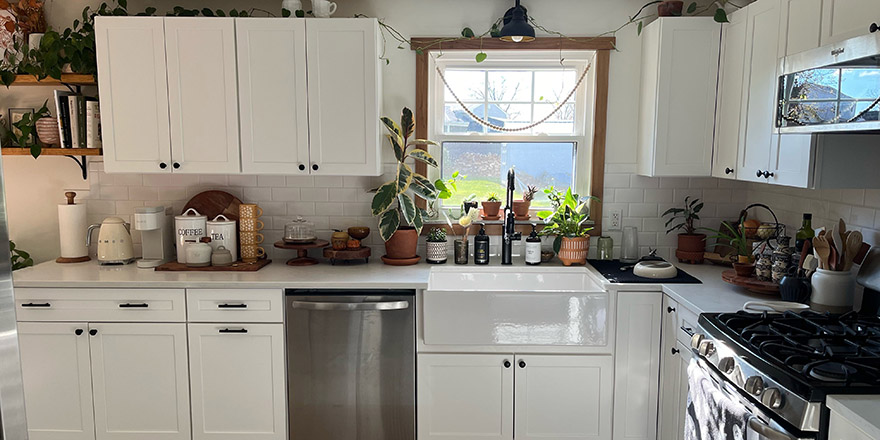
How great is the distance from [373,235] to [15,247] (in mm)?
2018

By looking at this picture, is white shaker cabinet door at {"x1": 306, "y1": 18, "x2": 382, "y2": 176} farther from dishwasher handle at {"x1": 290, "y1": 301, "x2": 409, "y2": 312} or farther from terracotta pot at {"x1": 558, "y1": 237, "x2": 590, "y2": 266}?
terracotta pot at {"x1": 558, "y1": 237, "x2": 590, "y2": 266}

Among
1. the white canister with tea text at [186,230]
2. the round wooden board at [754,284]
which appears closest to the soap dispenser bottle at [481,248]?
the round wooden board at [754,284]

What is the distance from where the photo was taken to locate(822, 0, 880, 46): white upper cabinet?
6.25ft

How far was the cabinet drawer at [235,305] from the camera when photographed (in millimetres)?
2807

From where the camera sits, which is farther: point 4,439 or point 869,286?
point 869,286

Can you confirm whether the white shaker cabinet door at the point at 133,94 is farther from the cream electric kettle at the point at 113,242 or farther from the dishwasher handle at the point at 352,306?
the dishwasher handle at the point at 352,306

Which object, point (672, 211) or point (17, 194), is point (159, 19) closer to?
point (17, 194)

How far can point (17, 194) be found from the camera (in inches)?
132

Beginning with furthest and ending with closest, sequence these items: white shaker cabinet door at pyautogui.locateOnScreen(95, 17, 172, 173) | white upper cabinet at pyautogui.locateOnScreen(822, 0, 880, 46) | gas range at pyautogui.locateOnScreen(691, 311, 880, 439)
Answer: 1. white shaker cabinet door at pyautogui.locateOnScreen(95, 17, 172, 173)
2. white upper cabinet at pyautogui.locateOnScreen(822, 0, 880, 46)
3. gas range at pyautogui.locateOnScreen(691, 311, 880, 439)

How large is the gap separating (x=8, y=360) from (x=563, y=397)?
258 cm

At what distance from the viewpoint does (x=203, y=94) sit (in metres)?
2.97

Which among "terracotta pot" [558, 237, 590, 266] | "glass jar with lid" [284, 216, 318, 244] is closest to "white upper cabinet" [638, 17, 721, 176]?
"terracotta pot" [558, 237, 590, 266]

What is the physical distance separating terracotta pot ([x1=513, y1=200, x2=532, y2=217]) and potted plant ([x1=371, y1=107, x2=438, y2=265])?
496 millimetres

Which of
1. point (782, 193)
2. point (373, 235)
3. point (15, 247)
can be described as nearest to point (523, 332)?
point (373, 235)
